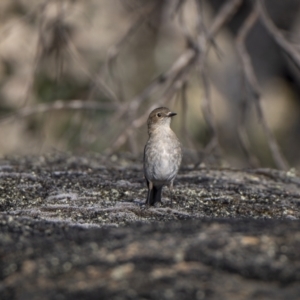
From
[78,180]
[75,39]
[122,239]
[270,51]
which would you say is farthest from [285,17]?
[122,239]

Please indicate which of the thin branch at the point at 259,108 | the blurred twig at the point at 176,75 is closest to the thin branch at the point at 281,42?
the thin branch at the point at 259,108

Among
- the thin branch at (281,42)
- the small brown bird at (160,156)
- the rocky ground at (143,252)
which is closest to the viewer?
the rocky ground at (143,252)

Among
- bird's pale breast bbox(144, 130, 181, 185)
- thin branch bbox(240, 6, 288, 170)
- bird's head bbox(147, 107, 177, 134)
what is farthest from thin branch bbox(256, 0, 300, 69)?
bird's pale breast bbox(144, 130, 181, 185)

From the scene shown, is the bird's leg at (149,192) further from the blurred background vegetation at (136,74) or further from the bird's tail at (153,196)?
the blurred background vegetation at (136,74)

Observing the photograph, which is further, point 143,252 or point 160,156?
point 160,156

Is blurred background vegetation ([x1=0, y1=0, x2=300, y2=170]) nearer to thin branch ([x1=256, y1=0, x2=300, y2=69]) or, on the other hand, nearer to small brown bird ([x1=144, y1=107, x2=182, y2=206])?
thin branch ([x1=256, y1=0, x2=300, y2=69])

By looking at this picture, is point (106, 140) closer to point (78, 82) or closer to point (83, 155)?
point (78, 82)

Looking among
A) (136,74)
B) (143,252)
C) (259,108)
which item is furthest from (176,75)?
(143,252)

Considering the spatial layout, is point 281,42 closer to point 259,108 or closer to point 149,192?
point 259,108
